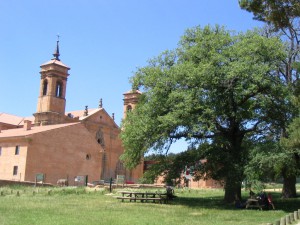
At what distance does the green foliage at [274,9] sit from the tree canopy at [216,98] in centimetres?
409

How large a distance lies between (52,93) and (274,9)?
60.3 metres

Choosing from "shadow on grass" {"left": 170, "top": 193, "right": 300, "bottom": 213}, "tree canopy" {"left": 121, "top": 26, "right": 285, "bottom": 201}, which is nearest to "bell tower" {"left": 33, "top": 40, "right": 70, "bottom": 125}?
"tree canopy" {"left": 121, "top": 26, "right": 285, "bottom": 201}

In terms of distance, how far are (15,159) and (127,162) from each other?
2669cm

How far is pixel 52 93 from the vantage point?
240ft

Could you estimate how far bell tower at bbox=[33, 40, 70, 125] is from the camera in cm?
7206

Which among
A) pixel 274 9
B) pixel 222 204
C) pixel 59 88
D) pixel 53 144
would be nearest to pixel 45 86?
pixel 59 88

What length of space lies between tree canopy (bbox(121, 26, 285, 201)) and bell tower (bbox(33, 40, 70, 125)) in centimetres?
4959

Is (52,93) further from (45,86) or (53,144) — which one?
(53,144)

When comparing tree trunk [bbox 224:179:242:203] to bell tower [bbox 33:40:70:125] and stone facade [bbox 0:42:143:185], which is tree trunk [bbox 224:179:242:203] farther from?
bell tower [bbox 33:40:70:125]

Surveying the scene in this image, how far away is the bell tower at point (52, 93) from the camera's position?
72062 millimetres

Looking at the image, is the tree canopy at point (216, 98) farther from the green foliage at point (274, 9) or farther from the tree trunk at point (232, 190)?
the green foliage at point (274, 9)

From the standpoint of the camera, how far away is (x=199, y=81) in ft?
72.7

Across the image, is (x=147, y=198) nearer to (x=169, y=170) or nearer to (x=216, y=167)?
(x=169, y=170)

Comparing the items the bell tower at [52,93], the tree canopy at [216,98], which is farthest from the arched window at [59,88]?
the tree canopy at [216,98]
